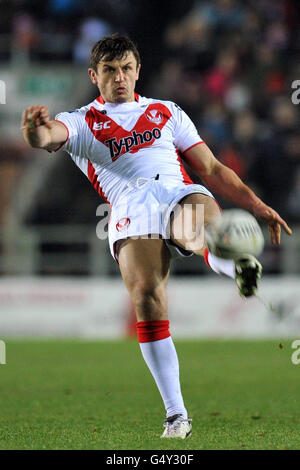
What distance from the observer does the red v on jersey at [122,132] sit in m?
5.47

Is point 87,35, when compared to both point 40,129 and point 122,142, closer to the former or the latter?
point 122,142

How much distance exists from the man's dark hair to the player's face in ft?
0.09

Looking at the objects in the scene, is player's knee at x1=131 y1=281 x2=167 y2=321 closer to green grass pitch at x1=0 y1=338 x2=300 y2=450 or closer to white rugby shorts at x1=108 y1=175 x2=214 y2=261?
white rugby shorts at x1=108 y1=175 x2=214 y2=261

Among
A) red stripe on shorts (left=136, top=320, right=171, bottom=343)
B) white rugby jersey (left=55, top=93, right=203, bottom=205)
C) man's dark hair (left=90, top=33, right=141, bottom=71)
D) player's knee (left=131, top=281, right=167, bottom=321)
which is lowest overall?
red stripe on shorts (left=136, top=320, right=171, bottom=343)

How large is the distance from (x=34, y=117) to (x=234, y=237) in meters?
1.27

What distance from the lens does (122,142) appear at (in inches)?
216

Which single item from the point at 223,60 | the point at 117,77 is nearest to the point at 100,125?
the point at 117,77

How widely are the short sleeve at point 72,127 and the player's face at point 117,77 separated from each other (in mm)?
246

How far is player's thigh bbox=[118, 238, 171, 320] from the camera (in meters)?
5.12

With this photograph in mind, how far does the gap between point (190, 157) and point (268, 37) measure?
37.8 feet

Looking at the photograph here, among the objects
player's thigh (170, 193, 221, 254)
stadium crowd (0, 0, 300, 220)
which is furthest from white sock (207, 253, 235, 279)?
stadium crowd (0, 0, 300, 220)

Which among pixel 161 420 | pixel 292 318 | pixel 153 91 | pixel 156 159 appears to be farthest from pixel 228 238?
pixel 153 91

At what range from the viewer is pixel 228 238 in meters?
4.73
